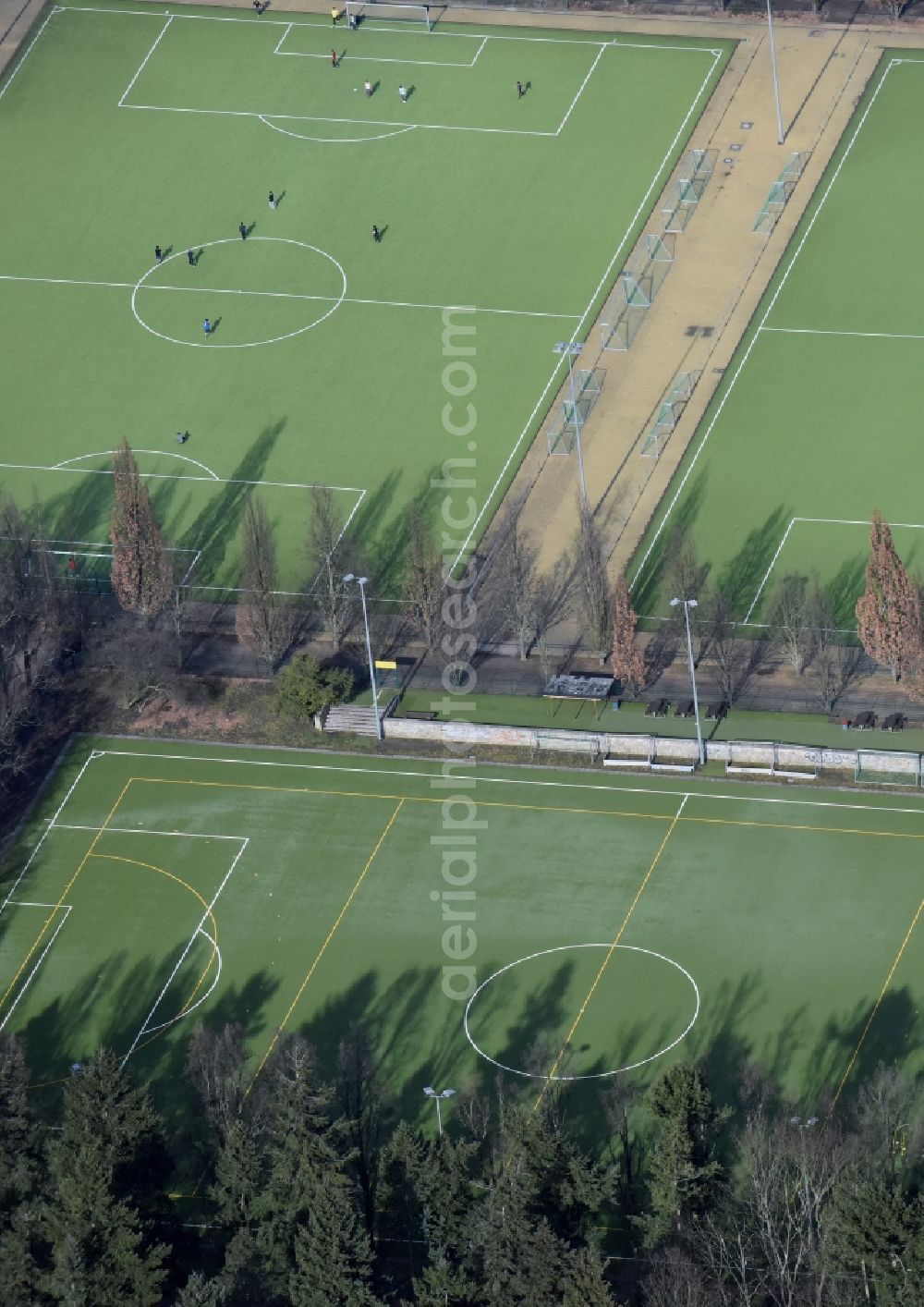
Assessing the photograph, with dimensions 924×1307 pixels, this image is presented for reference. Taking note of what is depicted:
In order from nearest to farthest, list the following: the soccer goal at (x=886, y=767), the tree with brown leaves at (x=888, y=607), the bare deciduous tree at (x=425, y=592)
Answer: the soccer goal at (x=886, y=767), the tree with brown leaves at (x=888, y=607), the bare deciduous tree at (x=425, y=592)

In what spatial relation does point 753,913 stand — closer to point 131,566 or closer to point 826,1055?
point 826,1055

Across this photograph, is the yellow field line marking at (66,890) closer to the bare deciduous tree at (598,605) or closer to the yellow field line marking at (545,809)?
the yellow field line marking at (545,809)

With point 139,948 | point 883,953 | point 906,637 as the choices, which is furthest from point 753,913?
point 139,948

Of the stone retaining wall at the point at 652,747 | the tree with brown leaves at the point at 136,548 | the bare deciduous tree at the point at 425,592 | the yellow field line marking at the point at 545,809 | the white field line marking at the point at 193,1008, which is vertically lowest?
the white field line marking at the point at 193,1008

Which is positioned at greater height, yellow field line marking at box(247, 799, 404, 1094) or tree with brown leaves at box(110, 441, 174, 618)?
tree with brown leaves at box(110, 441, 174, 618)

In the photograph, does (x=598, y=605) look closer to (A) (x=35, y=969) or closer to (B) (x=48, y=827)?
(B) (x=48, y=827)

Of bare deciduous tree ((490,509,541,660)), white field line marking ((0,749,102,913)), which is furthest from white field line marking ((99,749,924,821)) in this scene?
bare deciduous tree ((490,509,541,660))

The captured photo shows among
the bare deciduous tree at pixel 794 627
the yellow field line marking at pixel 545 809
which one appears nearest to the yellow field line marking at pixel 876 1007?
the yellow field line marking at pixel 545 809

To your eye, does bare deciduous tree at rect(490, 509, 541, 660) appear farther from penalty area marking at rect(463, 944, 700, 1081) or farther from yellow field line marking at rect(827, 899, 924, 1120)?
yellow field line marking at rect(827, 899, 924, 1120)
